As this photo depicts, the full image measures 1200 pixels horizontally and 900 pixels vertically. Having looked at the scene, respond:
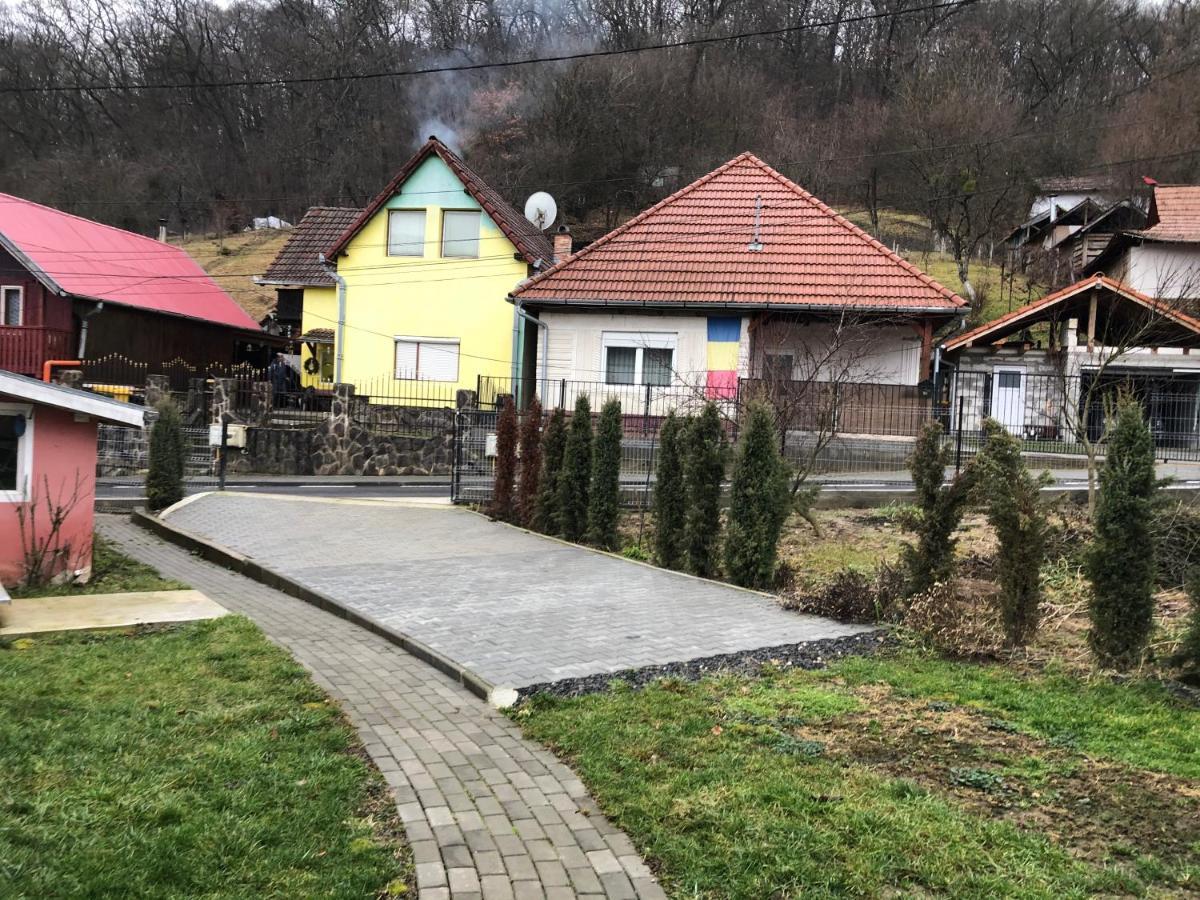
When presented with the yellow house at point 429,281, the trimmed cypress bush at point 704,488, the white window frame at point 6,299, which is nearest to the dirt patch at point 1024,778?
the trimmed cypress bush at point 704,488

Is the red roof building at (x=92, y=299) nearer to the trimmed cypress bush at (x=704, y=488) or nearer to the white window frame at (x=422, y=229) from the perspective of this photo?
the white window frame at (x=422, y=229)

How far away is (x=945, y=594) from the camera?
7.07 metres

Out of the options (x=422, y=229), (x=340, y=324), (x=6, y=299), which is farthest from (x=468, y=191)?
(x=6, y=299)

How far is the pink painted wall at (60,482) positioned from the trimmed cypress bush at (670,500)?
6.47 meters

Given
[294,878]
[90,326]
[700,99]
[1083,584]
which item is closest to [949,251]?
[700,99]

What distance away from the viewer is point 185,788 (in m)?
4.14

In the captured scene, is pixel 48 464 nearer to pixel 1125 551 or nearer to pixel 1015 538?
pixel 1015 538

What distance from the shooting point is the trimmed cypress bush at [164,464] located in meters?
16.1

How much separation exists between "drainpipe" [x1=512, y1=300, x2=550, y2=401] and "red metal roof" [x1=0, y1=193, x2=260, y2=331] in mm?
14193

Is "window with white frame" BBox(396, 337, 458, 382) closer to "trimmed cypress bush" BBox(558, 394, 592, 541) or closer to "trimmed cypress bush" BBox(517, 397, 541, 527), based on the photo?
"trimmed cypress bush" BBox(517, 397, 541, 527)

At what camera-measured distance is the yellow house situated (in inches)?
1101

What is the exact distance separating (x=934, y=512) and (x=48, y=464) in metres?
9.12

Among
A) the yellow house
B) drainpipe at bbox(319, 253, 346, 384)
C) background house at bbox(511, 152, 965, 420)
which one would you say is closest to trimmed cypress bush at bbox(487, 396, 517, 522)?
background house at bbox(511, 152, 965, 420)

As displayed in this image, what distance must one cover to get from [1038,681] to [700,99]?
4622 centimetres
